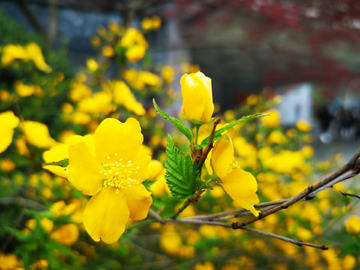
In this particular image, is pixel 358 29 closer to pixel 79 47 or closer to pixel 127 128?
pixel 127 128

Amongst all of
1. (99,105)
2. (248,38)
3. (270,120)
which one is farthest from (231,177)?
(248,38)

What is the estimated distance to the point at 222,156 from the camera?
299 millimetres

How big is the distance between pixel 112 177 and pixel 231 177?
144mm

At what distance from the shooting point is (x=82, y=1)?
3086mm

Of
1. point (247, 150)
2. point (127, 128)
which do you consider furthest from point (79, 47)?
point (127, 128)

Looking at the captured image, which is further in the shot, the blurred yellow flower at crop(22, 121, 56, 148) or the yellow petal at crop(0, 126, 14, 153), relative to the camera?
the blurred yellow flower at crop(22, 121, 56, 148)

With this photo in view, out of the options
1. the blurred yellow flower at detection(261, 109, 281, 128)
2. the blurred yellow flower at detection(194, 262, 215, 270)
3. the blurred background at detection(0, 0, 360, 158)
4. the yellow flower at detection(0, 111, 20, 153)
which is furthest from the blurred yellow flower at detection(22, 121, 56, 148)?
the blurred background at detection(0, 0, 360, 158)

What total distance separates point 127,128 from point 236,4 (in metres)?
2.87

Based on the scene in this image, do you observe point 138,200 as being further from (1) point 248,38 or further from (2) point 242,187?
(1) point 248,38

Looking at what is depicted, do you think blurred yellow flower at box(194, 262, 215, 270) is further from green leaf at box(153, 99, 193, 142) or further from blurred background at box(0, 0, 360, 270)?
green leaf at box(153, 99, 193, 142)

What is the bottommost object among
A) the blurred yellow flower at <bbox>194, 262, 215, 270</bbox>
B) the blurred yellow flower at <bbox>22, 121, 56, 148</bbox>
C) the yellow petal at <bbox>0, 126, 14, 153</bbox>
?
the blurred yellow flower at <bbox>194, 262, 215, 270</bbox>

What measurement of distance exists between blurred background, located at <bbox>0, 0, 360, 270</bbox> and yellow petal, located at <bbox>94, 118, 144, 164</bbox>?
6 centimetres

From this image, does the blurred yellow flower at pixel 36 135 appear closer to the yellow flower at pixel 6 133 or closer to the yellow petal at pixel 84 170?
the yellow flower at pixel 6 133

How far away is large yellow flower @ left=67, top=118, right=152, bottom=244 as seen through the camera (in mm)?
310
